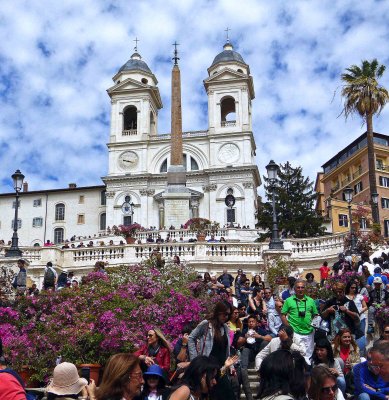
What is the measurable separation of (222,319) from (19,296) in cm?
890

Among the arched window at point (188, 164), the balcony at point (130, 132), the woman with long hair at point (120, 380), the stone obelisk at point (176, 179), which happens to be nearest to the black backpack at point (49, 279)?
the woman with long hair at point (120, 380)

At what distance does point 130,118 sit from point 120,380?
7477 centimetres

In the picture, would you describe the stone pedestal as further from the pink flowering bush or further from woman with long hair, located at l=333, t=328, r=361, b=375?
woman with long hair, located at l=333, t=328, r=361, b=375

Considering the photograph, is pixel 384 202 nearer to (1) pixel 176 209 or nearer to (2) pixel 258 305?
(1) pixel 176 209

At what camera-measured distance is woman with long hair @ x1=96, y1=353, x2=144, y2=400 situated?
17.0 feet

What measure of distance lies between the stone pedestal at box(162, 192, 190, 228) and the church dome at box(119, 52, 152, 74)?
30.2 metres

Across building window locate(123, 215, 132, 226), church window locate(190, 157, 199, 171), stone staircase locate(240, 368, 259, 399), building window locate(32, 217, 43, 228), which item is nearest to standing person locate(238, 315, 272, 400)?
stone staircase locate(240, 368, 259, 399)

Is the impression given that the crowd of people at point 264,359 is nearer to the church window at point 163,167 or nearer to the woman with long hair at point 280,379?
the woman with long hair at point 280,379

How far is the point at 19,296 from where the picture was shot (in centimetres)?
1586

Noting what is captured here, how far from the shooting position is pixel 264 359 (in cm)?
553

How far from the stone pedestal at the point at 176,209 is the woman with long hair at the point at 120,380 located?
45.1 meters

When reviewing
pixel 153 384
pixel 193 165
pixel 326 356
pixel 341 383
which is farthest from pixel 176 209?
pixel 153 384

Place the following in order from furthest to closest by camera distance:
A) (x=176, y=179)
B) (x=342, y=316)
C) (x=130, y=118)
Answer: (x=130, y=118) < (x=176, y=179) < (x=342, y=316)

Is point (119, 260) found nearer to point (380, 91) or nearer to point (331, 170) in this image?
point (380, 91)
